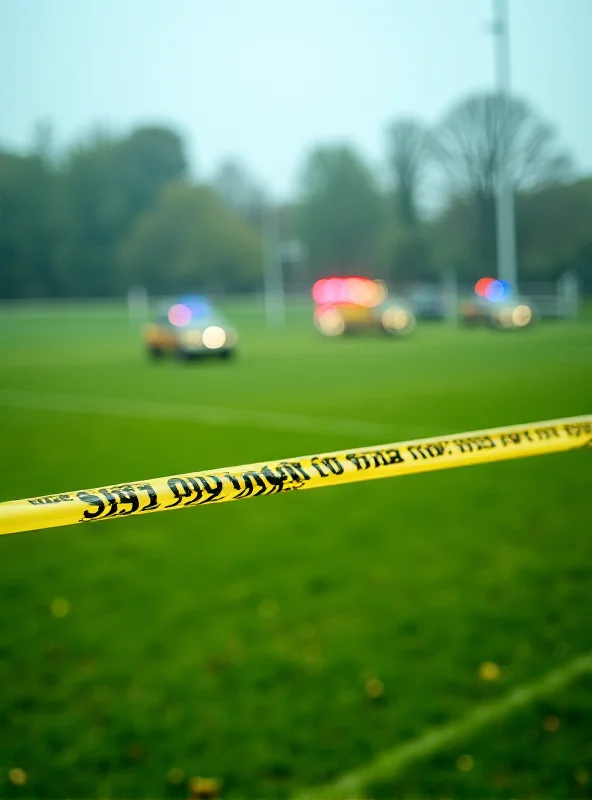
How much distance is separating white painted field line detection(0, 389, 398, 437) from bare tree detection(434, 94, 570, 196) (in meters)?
22.9

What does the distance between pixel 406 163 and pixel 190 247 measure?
26458 millimetres

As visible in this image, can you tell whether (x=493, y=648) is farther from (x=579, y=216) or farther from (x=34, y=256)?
(x=579, y=216)

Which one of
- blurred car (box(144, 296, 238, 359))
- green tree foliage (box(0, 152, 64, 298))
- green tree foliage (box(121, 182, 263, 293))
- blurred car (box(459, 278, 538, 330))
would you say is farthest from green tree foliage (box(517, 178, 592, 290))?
blurred car (box(144, 296, 238, 359))

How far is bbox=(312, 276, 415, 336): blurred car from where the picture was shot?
32.8m

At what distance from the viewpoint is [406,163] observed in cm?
6506

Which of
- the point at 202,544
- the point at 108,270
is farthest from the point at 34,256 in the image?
the point at 202,544

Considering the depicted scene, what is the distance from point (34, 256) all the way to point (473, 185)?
92.1 ft

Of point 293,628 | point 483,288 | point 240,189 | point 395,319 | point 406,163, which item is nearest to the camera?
point 293,628

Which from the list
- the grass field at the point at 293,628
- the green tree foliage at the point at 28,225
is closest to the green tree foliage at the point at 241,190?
the green tree foliage at the point at 28,225

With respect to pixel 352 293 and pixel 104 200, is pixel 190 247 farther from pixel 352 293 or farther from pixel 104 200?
pixel 352 293

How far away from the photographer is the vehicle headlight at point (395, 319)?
1287 inches

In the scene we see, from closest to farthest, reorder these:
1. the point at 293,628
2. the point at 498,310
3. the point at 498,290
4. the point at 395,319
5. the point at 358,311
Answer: the point at 293,628
the point at 395,319
the point at 358,311
the point at 498,310
the point at 498,290

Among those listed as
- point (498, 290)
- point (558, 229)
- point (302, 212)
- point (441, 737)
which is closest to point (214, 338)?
point (498, 290)

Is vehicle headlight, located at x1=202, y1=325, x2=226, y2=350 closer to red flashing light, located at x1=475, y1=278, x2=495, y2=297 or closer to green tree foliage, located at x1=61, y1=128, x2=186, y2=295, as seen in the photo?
green tree foliage, located at x1=61, y1=128, x2=186, y2=295
